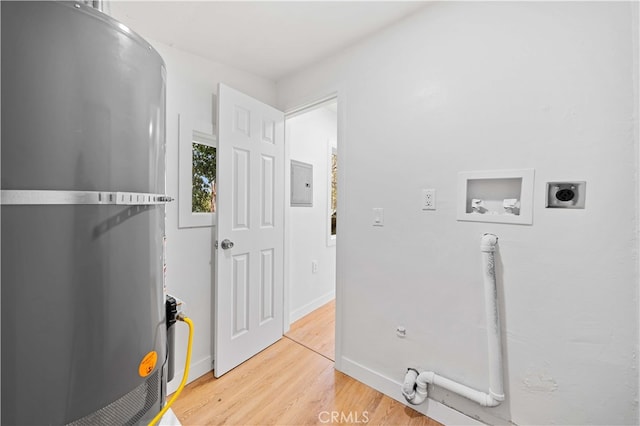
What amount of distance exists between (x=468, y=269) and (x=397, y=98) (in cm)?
107

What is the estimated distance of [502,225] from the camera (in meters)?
1.23

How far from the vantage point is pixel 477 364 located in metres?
1.30

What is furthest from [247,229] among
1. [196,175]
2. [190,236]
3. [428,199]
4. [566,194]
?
[566,194]

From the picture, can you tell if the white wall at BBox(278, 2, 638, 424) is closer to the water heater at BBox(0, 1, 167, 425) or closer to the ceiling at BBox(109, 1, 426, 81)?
the ceiling at BBox(109, 1, 426, 81)

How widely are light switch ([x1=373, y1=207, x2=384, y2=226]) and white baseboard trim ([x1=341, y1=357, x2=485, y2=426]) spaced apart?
98 cm

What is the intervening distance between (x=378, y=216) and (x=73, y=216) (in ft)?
4.71

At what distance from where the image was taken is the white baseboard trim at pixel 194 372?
1.67 meters

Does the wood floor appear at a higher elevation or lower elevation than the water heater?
lower

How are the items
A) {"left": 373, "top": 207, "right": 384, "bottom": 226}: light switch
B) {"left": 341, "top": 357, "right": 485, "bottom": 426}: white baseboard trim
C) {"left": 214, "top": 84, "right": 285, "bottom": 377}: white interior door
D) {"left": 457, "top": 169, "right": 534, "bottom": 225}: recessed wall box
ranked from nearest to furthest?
1. {"left": 457, "top": 169, "right": 534, "bottom": 225}: recessed wall box
2. {"left": 341, "top": 357, "right": 485, "bottom": 426}: white baseboard trim
3. {"left": 373, "top": 207, "right": 384, "bottom": 226}: light switch
4. {"left": 214, "top": 84, "right": 285, "bottom": 377}: white interior door

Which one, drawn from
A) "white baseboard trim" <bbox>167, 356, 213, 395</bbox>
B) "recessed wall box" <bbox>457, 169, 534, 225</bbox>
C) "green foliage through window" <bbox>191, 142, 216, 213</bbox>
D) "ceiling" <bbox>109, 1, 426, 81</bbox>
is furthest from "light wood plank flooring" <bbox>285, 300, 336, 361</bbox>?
"ceiling" <bbox>109, 1, 426, 81</bbox>

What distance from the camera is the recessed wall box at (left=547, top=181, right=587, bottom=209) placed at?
106 cm

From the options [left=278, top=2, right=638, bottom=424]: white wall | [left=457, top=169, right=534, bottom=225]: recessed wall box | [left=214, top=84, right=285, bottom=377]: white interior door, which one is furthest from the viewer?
[left=214, top=84, right=285, bottom=377]: white interior door
